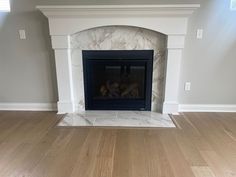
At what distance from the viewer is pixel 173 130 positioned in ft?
8.18

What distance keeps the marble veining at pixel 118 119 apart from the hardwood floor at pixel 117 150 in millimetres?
145

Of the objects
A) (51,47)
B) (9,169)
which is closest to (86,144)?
(9,169)

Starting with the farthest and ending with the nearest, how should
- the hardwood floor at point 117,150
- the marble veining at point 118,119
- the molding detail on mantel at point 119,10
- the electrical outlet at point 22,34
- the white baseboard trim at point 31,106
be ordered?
the white baseboard trim at point 31,106
the electrical outlet at point 22,34
the marble veining at point 118,119
the molding detail on mantel at point 119,10
the hardwood floor at point 117,150

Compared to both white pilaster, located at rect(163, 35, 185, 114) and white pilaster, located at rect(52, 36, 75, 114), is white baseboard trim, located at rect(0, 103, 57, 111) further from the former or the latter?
white pilaster, located at rect(163, 35, 185, 114)

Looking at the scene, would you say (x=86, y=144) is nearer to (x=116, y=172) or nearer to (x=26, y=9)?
(x=116, y=172)

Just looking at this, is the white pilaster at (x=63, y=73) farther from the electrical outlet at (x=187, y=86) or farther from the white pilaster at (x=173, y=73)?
the electrical outlet at (x=187, y=86)

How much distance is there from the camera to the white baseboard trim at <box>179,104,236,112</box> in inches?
122

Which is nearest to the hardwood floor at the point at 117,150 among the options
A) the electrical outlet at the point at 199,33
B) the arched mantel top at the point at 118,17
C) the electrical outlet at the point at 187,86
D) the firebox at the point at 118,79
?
the electrical outlet at the point at 187,86

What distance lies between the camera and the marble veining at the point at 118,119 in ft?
8.72

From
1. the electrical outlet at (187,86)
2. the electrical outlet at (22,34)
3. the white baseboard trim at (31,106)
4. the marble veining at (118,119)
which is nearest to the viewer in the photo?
the marble veining at (118,119)

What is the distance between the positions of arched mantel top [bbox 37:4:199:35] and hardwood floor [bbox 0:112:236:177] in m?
1.26

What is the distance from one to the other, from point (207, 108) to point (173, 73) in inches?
31.3

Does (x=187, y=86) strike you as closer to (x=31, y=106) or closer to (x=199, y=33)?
(x=199, y=33)

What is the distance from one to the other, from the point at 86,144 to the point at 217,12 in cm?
239
